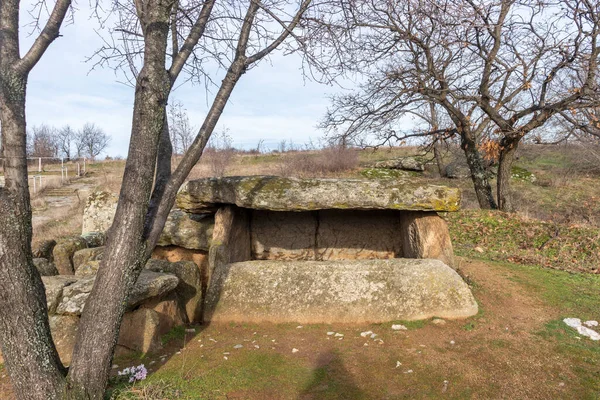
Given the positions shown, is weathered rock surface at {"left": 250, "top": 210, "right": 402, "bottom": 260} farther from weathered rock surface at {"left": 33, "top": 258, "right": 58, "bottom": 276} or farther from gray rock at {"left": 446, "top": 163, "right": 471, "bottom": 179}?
gray rock at {"left": 446, "top": 163, "right": 471, "bottom": 179}

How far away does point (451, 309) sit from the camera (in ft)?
16.7

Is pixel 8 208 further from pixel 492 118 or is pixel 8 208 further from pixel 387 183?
pixel 492 118

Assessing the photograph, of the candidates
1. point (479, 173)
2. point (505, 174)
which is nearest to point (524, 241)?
point (505, 174)

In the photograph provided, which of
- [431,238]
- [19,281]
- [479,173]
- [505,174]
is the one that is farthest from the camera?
[479,173]

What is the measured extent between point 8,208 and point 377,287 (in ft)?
12.6

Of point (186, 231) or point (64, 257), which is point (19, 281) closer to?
point (186, 231)

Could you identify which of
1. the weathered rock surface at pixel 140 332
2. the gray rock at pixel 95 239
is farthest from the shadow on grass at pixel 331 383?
the gray rock at pixel 95 239

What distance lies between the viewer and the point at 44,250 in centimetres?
675

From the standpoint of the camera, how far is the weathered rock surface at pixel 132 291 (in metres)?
4.40

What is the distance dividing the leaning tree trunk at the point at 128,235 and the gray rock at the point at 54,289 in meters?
1.59

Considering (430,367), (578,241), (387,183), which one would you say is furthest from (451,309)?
(578,241)

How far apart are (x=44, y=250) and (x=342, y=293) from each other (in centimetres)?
473

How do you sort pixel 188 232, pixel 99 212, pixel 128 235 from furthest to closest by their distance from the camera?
1. pixel 99 212
2. pixel 188 232
3. pixel 128 235

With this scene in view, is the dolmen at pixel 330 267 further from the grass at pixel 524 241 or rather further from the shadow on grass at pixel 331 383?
the grass at pixel 524 241
